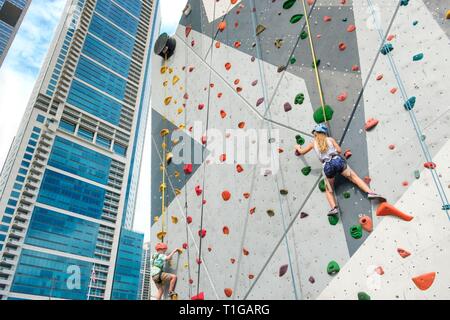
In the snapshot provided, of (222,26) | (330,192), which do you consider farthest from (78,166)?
(330,192)

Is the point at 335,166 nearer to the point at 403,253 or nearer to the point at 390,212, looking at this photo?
the point at 390,212

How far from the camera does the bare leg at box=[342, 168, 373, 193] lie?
2587mm

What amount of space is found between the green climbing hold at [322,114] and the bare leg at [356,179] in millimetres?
586

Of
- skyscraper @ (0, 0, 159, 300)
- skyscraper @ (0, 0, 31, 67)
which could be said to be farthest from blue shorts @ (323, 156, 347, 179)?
skyscraper @ (0, 0, 31, 67)

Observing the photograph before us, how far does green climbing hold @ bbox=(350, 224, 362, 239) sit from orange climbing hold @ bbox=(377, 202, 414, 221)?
174 millimetres

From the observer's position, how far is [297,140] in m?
3.29

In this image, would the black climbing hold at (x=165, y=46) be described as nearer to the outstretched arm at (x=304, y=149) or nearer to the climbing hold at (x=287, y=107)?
the climbing hold at (x=287, y=107)

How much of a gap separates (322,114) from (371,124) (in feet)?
1.62

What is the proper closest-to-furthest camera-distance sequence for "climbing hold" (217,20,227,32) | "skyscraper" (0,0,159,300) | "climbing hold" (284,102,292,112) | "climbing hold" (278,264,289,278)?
1. "climbing hold" (278,264,289,278)
2. "climbing hold" (284,102,292,112)
3. "climbing hold" (217,20,227,32)
4. "skyscraper" (0,0,159,300)

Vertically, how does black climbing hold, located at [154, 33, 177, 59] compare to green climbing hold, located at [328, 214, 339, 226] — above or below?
above

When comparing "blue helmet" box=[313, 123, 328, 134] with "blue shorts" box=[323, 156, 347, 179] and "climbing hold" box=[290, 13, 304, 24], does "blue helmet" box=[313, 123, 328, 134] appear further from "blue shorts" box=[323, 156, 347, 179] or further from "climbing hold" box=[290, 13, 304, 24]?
"climbing hold" box=[290, 13, 304, 24]
